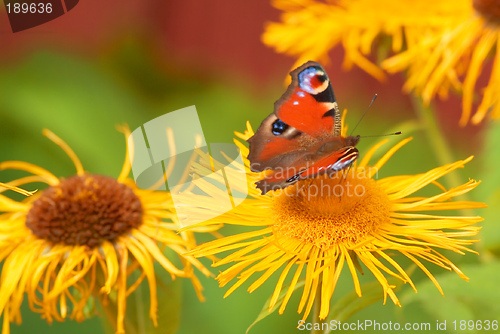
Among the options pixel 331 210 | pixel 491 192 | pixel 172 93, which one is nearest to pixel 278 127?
pixel 331 210

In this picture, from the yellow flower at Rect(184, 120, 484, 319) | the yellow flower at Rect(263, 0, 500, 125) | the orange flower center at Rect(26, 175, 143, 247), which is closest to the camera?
the yellow flower at Rect(184, 120, 484, 319)

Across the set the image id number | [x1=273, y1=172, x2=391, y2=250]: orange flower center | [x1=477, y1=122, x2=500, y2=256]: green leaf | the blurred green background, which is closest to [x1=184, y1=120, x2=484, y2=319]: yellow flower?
[x1=273, y1=172, x2=391, y2=250]: orange flower center

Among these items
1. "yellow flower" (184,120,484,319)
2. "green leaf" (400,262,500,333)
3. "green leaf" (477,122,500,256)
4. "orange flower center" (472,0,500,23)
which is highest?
"orange flower center" (472,0,500,23)

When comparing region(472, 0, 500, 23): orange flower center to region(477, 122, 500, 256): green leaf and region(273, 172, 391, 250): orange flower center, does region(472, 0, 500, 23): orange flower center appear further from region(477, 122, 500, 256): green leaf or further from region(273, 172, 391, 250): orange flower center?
region(273, 172, 391, 250): orange flower center

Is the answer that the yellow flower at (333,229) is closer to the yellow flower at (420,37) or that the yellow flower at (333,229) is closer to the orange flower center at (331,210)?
the orange flower center at (331,210)

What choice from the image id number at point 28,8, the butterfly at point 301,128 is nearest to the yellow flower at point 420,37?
the butterfly at point 301,128

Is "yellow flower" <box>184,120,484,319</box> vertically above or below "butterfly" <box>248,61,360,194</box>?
below
